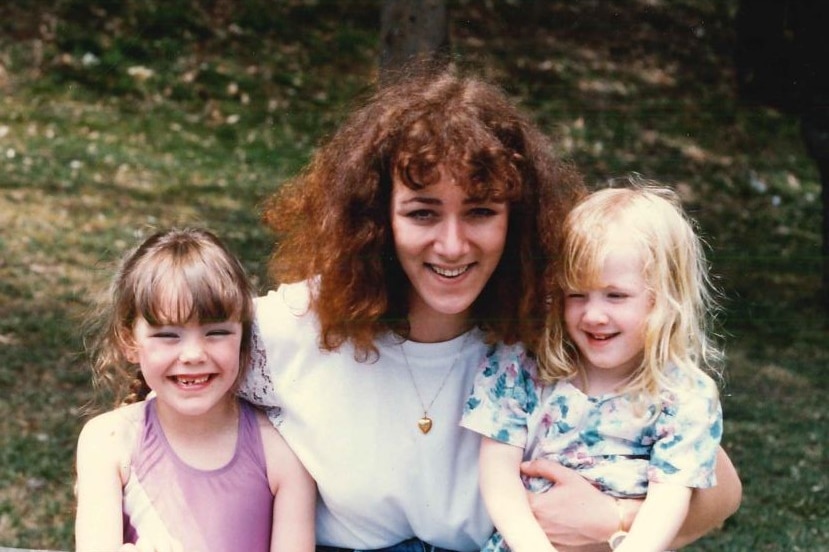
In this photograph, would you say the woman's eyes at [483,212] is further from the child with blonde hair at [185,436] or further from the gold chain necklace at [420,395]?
the child with blonde hair at [185,436]

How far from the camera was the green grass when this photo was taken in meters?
5.77

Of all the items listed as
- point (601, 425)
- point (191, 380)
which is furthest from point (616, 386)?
point (191, 380)

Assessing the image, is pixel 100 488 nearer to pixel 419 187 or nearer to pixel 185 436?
pixel 185 436

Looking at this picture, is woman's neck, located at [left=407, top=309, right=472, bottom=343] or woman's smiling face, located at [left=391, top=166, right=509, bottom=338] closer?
woman's smiling face, located at [left=391, top=166, right=509, bottom=338]

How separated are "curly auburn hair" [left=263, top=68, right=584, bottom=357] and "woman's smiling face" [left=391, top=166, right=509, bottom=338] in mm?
32

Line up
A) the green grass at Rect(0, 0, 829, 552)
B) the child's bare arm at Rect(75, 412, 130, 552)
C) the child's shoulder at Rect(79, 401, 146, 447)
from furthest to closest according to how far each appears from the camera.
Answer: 1. the green grass at Rect(0, 0, 829, 552)
2. the child's shoulder at Rect(79, 401, 146, 447)
3. the child's bare arm at Rect(75, 412, 130, 552)

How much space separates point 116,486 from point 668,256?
1348mm

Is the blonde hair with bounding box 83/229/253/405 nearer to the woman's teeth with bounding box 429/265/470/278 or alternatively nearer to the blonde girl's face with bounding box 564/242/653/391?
the woman's teeth with bounding box 429/265/470/278

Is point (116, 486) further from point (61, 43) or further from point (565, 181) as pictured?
point (61, 43)

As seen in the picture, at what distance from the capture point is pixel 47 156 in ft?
29.7

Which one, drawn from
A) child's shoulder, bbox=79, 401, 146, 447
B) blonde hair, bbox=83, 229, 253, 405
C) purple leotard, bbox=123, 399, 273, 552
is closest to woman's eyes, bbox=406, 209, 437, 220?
blonde hair, bbox=83, 229, 253, 405

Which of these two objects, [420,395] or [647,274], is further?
[420,395]

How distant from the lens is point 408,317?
289 centimetres

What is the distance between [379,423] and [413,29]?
3307 mm
